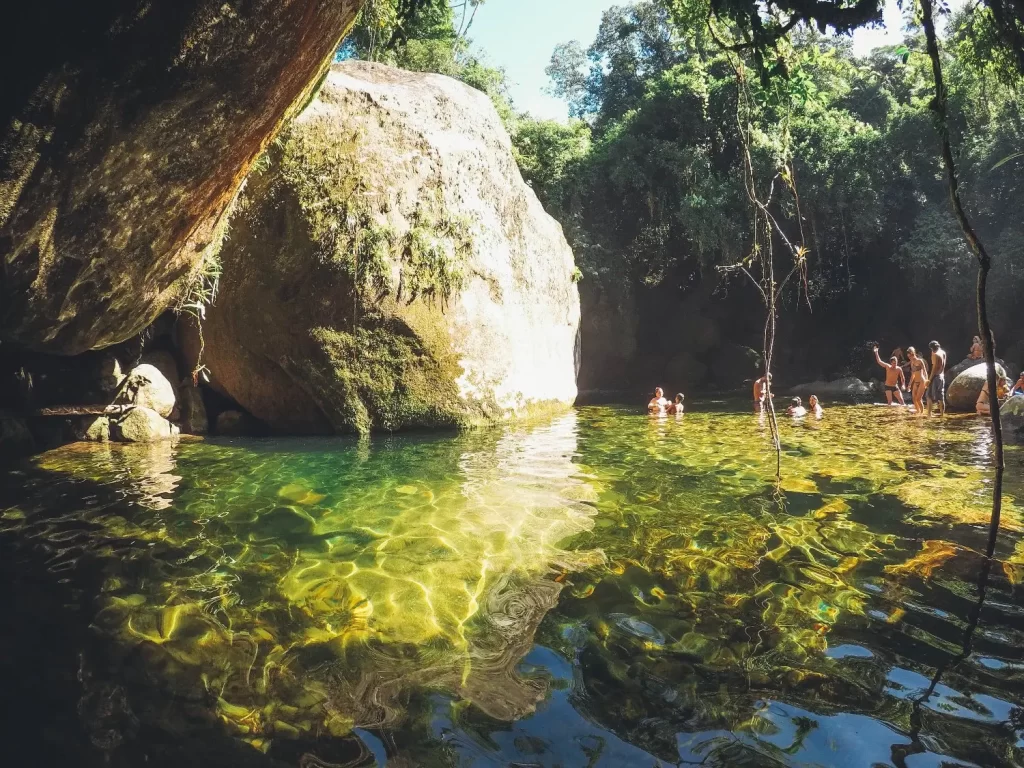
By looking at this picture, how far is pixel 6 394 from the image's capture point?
8578 mm

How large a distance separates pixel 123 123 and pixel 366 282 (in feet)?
18.3

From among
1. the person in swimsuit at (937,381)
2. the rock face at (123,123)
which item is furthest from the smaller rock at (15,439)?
the person in swimsuit at (937,381)

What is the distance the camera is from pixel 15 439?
324 inches

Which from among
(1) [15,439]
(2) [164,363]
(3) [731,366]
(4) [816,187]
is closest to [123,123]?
(1) [15,439]

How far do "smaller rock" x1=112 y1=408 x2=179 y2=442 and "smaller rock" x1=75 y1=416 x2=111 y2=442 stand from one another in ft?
0.37

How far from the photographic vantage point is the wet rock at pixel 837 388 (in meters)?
17.1

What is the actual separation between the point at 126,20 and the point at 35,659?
297cm

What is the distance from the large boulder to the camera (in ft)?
38.9

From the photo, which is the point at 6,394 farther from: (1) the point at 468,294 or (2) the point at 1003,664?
(2) the point at 1003,664

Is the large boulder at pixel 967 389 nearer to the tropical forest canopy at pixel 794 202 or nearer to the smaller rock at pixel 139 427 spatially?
the tropical forest canopy at pixel 794 202

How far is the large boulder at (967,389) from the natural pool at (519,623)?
26.3 feet

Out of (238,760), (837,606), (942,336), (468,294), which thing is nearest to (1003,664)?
(837,606)

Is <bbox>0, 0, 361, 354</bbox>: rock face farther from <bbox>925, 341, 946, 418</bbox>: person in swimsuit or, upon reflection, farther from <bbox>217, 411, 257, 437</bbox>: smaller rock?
<bbox>925, 341, 946, 418</bbox>: person in swimsuit

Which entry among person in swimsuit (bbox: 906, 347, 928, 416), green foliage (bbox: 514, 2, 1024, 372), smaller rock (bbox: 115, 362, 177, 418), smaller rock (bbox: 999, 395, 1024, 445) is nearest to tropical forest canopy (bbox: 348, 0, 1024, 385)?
green foliage (bbox: 514, 2, 1024, 372)
